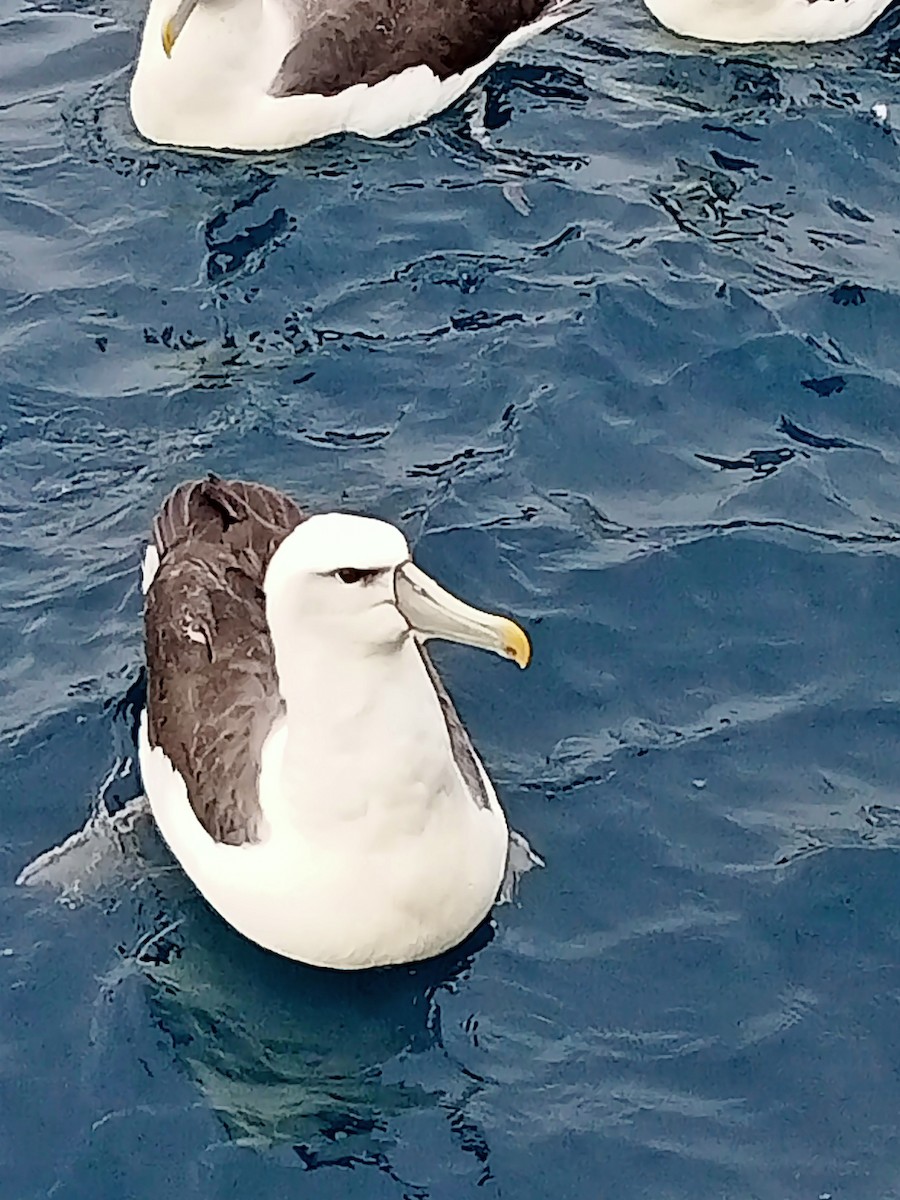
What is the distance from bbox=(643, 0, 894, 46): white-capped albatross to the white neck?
Result: 22.2 feet

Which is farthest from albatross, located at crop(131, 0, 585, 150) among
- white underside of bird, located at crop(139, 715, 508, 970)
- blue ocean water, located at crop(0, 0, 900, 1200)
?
white underside of bird, located at crop(139, 715, 508, 970)

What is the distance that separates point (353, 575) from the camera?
6539 mm

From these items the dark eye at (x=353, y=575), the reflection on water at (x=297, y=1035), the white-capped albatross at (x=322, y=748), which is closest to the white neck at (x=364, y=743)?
the white-capped albatross at (x=322, y=748)

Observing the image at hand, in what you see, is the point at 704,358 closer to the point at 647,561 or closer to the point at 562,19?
the point at 647,561

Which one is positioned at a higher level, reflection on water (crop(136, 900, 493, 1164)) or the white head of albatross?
the white head of albatross

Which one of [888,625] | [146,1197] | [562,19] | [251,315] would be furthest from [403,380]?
[146,1197]

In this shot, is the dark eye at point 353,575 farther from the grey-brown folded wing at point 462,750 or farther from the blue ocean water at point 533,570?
the blue ocean water at point 533,570

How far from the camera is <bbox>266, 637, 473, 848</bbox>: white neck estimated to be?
22.3 feet

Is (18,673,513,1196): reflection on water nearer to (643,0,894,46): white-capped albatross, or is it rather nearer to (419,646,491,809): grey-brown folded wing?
(419,646,491,809): grey-brown folded wing

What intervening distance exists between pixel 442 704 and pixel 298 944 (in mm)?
995

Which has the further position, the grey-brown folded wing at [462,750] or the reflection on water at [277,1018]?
the grey-brown folded wing at [462,750]

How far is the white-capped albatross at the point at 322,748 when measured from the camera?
6598 mm

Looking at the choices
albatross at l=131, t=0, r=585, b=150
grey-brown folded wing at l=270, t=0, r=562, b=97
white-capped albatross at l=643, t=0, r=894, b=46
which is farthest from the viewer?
white-capped albatross at l=643, t=0, r=894, b=46

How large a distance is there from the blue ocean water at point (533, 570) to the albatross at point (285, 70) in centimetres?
19
